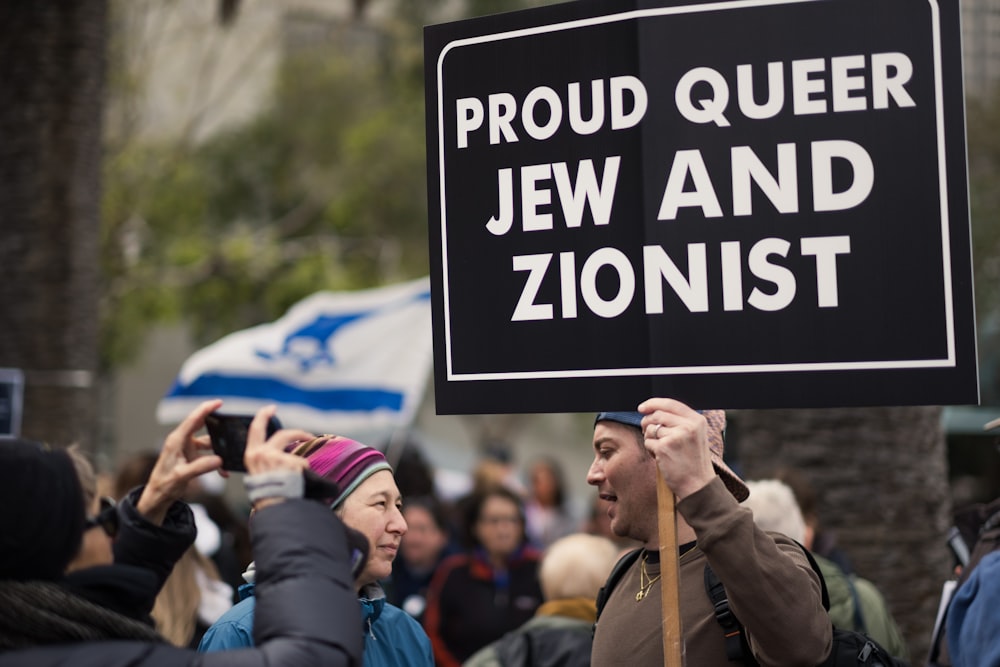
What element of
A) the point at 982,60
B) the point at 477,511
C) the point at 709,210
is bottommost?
the point at 477,511

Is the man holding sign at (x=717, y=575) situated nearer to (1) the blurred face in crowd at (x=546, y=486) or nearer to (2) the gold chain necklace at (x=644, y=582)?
(2) the gold chain necklace at (x=644, y=582)

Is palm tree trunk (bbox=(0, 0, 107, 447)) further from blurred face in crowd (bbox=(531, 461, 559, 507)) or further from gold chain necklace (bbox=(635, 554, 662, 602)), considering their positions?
gold chain necklace (bbox=(635, 554, 662, 602))

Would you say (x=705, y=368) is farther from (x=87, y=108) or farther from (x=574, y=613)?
(x=87, y=108)

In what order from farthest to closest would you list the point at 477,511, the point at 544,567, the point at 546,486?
the point at 546,486, the point at 477,511, the point at 544,567

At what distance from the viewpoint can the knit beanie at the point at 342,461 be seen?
3.48m

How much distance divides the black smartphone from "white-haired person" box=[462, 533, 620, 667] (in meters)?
2.70

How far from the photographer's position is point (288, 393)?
10.7m

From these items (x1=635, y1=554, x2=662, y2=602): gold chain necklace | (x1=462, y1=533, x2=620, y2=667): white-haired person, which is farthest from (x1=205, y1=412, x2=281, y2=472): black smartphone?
(x1=462, y1=533, x2=620, y2=667): white-haired person

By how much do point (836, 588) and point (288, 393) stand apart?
6.42 m

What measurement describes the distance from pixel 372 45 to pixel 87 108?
30.8 metres

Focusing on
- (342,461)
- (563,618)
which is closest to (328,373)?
(563,618)

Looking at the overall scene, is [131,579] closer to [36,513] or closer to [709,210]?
[36,513]

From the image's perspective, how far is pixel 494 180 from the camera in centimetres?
320

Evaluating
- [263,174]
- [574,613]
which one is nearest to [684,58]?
[574,613]
